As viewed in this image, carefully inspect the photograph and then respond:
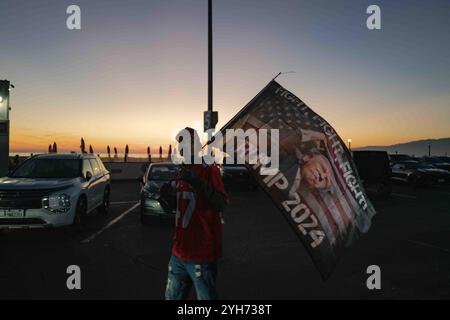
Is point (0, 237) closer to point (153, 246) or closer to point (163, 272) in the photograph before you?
point (153, 246)

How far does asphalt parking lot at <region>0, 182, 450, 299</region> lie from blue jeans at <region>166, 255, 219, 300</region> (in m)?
1.43

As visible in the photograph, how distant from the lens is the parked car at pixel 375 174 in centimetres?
1437

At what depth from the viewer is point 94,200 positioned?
30.7 ft

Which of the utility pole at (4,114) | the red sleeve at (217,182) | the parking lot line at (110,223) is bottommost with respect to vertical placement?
the parking lot line at (110,223)

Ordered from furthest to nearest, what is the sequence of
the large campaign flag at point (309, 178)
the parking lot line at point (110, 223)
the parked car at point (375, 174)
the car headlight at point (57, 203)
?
1. the parked car at point (375, 174)
2. the parking lot line at point (110, 223)
3. the car headlight at point (57, 203)
4. the large campaign flag at point (309, 178)

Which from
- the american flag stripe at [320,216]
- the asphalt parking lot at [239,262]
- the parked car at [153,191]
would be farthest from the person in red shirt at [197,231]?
the parked car at [153,191]

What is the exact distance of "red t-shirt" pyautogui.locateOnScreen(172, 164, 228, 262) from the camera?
9.93 feet

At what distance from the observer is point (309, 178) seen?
3.07m

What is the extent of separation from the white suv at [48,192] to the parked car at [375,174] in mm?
10323

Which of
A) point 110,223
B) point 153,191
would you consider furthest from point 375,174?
point 110,223

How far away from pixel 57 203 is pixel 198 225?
522 centimetres

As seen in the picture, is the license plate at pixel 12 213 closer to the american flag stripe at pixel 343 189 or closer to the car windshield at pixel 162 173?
the car windshield at pixel 162 173
